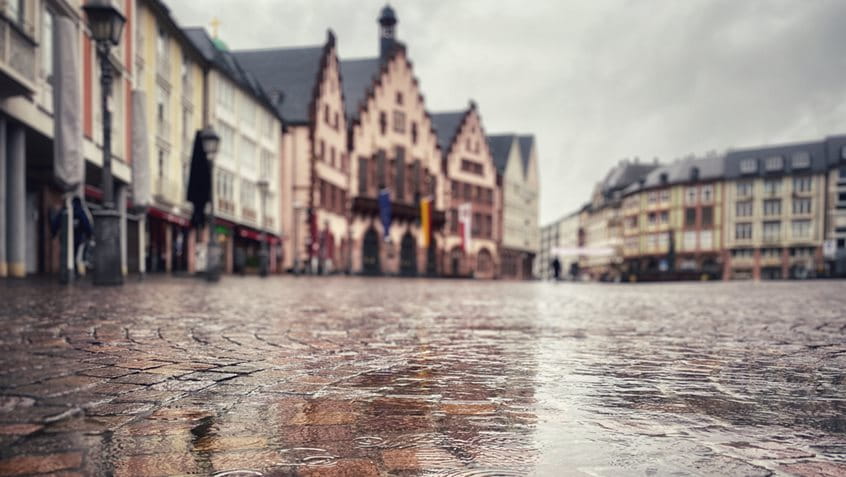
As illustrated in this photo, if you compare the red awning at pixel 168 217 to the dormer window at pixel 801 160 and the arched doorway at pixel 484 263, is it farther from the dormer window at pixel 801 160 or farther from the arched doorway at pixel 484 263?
the dormer window at pixel 801 160

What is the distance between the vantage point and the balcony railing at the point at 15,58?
Result: 1352 centimetres

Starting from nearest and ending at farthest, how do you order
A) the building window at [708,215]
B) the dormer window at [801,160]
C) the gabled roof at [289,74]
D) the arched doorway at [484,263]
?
the gabled roof at [289,74] < the arched doorway at [484,263] < the dormer window at [801,160] < the building window at [708,215]

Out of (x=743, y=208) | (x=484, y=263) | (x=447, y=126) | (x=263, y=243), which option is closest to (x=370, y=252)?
(x=484, y=263)

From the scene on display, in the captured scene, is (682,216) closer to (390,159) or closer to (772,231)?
(772,231)

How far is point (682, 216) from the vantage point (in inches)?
3541

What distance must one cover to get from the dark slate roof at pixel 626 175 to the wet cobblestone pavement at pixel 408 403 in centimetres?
10698

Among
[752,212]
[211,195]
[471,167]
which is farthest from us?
[752,212]

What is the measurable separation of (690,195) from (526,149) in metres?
21.0

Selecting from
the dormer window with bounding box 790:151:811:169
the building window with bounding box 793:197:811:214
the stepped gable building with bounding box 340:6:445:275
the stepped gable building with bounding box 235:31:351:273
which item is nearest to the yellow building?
the stepped gable building with bounding box 235:31:351:273

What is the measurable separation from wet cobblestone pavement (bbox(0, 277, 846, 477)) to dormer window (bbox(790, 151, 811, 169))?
3463 inches

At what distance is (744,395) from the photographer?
3281mm

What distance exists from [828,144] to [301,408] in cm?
9381

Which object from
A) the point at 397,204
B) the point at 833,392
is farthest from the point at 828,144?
the point at 833,392

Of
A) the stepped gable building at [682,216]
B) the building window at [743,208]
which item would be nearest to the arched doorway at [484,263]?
the stepped gable building at [682,216]
